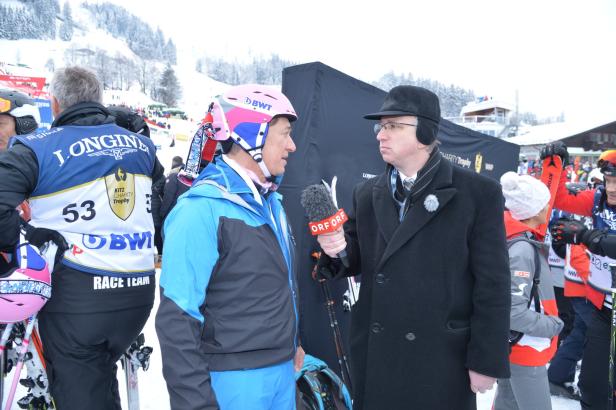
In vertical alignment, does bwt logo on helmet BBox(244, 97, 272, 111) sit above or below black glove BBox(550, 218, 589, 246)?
above

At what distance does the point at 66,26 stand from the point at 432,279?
556 feet

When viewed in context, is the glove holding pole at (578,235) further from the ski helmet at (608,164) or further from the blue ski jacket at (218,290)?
the blue ski jacket at (218,290)

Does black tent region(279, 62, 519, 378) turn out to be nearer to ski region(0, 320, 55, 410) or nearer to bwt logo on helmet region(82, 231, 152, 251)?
bwt logo on helmet region(82, 231, 152, 251)

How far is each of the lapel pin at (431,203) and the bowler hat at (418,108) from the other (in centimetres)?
29

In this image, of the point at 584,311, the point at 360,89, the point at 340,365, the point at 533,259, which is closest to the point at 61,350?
the point at 340,365

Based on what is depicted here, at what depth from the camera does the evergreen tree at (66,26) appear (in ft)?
445

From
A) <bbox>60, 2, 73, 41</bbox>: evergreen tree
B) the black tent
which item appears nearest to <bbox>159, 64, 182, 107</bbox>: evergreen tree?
<bbox>60, 2, 73, 41</bbox>: evergreen tree

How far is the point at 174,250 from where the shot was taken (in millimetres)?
1654

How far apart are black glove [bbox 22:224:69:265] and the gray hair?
2.67ft

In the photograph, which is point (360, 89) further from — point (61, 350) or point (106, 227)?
point (61, 350)

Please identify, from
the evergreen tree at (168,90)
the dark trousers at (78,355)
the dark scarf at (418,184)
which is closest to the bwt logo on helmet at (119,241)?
the dark trousers at (78,355)

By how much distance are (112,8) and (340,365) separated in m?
204

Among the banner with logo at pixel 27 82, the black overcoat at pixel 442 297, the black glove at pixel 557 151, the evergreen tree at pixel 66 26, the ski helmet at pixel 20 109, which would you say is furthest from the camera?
the evergreen tree at pixel 66 26

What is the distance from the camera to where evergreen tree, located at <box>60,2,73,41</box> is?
135788 mm
